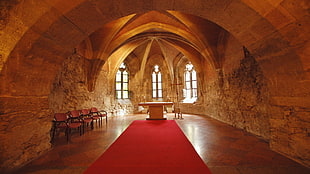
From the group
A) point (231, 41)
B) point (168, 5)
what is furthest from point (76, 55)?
point (231, 41)

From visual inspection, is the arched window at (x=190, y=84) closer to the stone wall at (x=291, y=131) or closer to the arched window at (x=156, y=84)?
the arched window at (x=156, y=84)

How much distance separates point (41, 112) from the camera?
116 inches

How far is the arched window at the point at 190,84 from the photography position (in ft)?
36.0

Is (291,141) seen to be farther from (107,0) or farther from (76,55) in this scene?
(76,55)

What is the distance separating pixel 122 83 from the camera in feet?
37.4

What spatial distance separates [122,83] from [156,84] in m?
3.36

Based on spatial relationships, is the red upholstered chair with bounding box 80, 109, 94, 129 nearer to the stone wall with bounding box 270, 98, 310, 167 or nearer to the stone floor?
the stone floor

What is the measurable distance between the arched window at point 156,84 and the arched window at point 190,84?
8.15 ft

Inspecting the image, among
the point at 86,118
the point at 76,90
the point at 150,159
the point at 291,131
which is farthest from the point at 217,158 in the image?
the point at 76,90

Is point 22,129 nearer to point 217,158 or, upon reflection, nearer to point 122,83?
point 217,158

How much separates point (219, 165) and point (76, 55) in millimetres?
7097


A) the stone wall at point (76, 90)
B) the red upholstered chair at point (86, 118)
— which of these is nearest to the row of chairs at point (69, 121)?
the red upholstered chair at point (86, 118)

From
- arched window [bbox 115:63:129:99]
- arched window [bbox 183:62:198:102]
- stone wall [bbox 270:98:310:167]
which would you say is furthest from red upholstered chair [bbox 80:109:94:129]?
arched window [bbox 183:62:198:102]

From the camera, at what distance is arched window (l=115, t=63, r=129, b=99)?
36.6 ft
